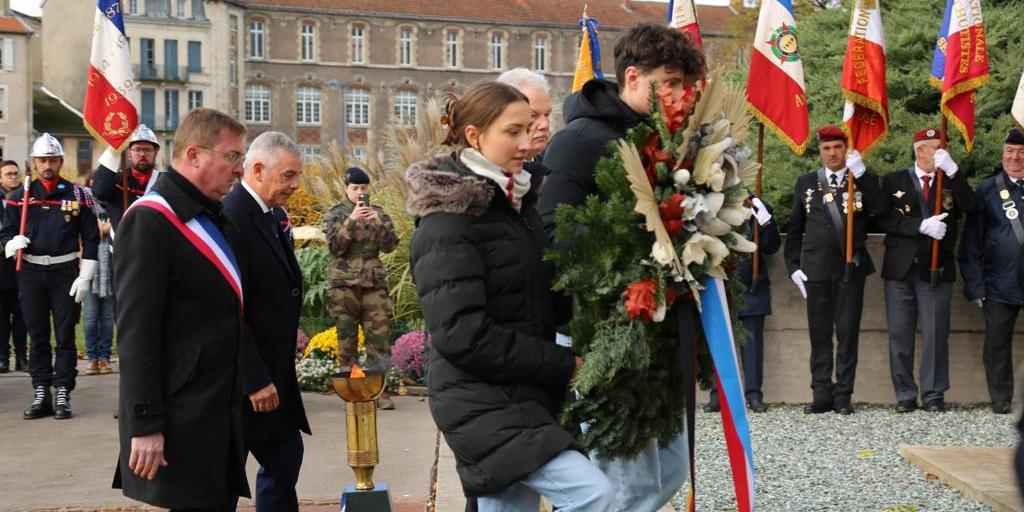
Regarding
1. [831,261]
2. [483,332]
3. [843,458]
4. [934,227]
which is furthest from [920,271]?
[483,332]

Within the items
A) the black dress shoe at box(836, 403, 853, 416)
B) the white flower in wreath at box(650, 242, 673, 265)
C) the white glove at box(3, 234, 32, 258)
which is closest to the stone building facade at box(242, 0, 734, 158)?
the white glove at box(3, 234, 32, 258)

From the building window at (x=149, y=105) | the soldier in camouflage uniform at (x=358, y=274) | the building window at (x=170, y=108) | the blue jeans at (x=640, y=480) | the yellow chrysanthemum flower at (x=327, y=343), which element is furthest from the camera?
the building window at (x=170, y=108)

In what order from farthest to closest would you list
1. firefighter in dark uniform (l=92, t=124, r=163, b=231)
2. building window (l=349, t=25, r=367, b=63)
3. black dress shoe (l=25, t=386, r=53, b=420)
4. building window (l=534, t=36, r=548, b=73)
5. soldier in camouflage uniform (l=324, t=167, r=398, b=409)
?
building window (l=534, t=36, r=548, b=73), building window (l=349, t=25, r=367, b=63), soldier in camouflage uniform (l=324, t=167, r=398, b=409), black dress shoe (l=25, t=386, r=53, b=420), firefighter in dark uniform (l=92, t=124, r=163, b=231)

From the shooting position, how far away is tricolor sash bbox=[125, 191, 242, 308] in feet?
15.1

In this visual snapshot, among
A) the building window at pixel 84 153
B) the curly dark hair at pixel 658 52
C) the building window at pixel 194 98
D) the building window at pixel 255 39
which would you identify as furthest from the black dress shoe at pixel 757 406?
the building window at pixel 255 39

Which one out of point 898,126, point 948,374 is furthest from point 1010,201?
point 898,126

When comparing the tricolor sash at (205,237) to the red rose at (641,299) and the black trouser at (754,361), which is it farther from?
the black trouser at (754,361)

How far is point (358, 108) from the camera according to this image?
87.3 metres

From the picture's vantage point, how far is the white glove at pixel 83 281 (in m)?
10.5

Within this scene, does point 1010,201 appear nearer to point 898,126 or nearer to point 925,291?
point 925,291

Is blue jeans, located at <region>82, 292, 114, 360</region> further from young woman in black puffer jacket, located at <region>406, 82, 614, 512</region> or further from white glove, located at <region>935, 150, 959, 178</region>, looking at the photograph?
young woman in black puffer jacket, located at <region>406, 82, 614, 512</region>

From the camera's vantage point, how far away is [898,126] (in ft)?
51.4

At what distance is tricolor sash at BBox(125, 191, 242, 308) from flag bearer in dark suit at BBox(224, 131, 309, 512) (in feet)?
2.32

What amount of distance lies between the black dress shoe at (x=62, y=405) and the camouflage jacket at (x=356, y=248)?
2.33m
